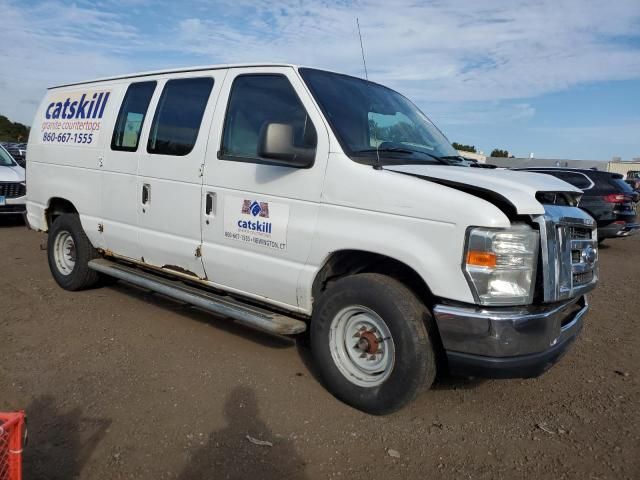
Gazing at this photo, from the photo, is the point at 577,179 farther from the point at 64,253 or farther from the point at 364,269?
the point at 64,253

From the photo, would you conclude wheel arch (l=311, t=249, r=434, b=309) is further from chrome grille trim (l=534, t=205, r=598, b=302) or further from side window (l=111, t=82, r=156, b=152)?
side window (l=111, t=82, r=156, b=152)

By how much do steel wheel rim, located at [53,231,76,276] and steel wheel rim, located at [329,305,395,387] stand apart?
3.72 m

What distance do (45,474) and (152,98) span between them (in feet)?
10.9

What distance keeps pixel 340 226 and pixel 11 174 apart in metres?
10.0

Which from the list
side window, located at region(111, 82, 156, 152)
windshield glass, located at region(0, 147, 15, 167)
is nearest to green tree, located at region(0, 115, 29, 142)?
windshield glass, located at region(0, 147, 15, 167)

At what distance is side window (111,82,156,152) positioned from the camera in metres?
4.96

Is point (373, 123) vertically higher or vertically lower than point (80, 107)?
higher

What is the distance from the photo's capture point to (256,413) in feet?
11.4

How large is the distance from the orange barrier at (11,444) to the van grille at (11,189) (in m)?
10.1

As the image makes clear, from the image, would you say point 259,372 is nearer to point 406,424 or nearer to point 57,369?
point 406,424

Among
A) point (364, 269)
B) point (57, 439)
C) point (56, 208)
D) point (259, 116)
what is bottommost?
point (57, 439)

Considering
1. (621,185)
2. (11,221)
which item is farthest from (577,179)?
(11,221)

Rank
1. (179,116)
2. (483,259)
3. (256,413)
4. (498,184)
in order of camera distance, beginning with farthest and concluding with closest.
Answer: (179,116) → (256,413) → (498,184) → (483,259)

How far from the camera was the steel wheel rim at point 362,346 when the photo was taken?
3.40 metres
